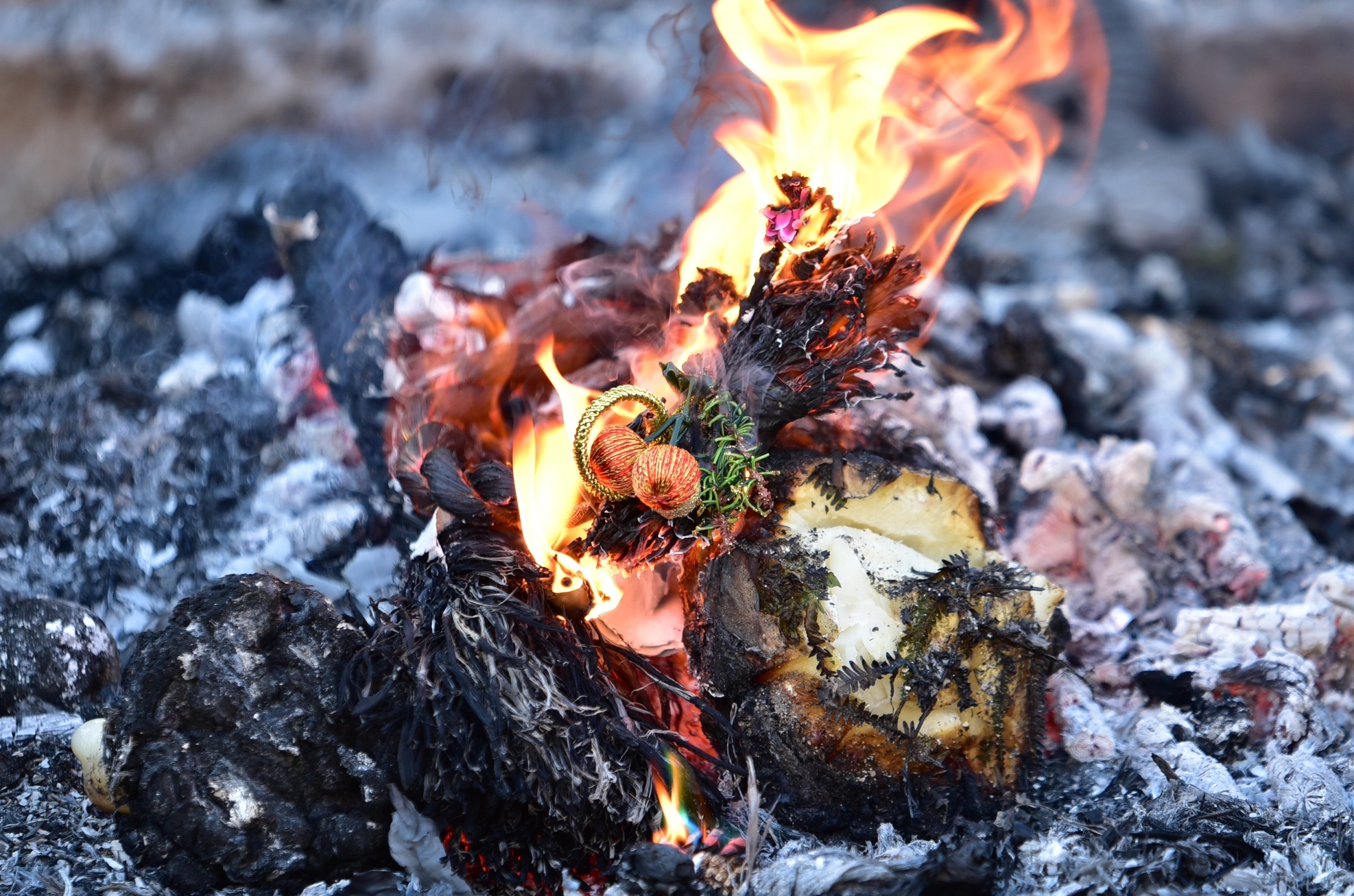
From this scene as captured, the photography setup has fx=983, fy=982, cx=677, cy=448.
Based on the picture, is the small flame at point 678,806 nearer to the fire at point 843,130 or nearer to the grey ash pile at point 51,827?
the grey ash pile at point 51,827

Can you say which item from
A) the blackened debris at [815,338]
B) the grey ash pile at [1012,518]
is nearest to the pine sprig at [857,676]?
the grey ash pile at [1012,518]

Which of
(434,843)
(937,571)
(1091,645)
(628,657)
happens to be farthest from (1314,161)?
(434,843)

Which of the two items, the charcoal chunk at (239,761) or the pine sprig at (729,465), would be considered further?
the pine sprig at (729,465)

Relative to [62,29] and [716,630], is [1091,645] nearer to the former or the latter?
[716,630]

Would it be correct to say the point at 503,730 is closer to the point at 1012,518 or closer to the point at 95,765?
the point at 95,765

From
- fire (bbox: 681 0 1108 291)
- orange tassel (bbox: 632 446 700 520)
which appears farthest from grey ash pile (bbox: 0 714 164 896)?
fire (bbox: 681 0 1108 291)

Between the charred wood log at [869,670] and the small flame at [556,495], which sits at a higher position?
the small flame at [556,495]

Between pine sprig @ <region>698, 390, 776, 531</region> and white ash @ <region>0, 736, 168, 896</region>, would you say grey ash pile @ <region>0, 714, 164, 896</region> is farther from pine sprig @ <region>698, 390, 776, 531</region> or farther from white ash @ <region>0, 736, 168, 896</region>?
pine sprig @ <region>698, 390, 776, 531</region>

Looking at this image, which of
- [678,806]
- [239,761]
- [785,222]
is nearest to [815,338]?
[785,222]
